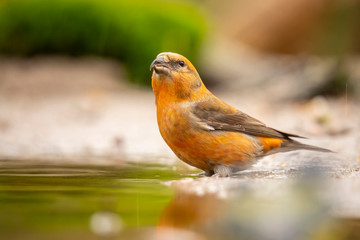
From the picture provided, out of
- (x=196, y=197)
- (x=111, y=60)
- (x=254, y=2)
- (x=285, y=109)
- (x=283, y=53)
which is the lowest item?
(x=196, y=197)

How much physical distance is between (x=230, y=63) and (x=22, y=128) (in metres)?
8.07

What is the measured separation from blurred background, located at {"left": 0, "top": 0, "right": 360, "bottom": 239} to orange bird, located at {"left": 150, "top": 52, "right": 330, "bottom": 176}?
8.0 inches

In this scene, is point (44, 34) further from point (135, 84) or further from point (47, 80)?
point (135, 84)

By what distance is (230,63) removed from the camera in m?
14.5

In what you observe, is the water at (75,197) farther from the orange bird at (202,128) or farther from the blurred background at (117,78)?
the blurred background at (117,78)

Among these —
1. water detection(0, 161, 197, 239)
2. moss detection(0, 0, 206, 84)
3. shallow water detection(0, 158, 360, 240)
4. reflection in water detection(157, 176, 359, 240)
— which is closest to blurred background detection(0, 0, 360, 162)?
moss detection(0, 0, 206, 84)

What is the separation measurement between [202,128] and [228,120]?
0.35 meters

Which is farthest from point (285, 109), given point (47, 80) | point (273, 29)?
point (273, 29)

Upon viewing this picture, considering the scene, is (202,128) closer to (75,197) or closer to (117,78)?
(75,197)

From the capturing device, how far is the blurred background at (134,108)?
2602 mm

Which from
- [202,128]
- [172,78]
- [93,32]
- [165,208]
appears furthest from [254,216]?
[93,32]

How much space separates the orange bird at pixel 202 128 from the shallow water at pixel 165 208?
0.58 ft

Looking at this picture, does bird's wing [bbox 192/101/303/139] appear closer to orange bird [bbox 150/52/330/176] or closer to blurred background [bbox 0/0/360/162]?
orange bird [bbox 150/52/330/176]

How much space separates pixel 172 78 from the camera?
13.5ft
